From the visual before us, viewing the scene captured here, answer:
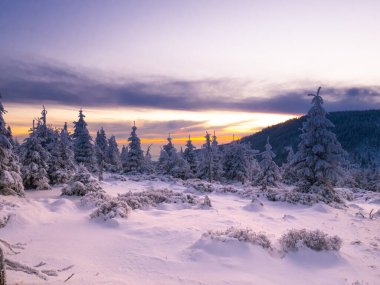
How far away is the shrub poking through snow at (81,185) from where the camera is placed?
20.3m

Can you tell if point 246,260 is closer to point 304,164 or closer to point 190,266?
point 190,266

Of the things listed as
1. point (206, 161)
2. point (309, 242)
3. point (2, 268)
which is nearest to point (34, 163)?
point (2, 268)

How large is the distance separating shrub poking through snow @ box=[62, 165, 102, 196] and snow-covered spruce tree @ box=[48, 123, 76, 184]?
699cm

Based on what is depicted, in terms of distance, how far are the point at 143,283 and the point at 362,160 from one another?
578 ft

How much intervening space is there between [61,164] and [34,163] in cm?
434

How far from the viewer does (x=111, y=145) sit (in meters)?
64.8

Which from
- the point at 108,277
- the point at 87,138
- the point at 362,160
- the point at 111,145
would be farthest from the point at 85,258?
the point at 362,160

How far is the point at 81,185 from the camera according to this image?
66.4 ft

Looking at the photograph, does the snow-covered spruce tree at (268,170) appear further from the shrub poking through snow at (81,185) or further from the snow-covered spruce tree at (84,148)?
the shrub poking through snow at (81,185)

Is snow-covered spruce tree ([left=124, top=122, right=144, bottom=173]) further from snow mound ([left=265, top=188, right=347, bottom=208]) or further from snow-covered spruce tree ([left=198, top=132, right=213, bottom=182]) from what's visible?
snow mound ([left=265, top=188, right=347, bottom=208])

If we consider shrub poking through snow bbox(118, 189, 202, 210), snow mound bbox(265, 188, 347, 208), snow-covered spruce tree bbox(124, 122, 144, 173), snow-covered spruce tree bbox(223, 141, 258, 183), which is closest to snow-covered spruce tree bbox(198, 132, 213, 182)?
snow-covered spruce tree bbox(223, 141, 258, 183)

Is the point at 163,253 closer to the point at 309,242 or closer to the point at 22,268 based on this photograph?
the point at 22,268

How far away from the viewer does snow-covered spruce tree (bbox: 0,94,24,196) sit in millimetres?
19109

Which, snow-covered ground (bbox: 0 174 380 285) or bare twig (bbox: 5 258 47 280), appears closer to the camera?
bare twig (bbox: 5 258 47 280)
